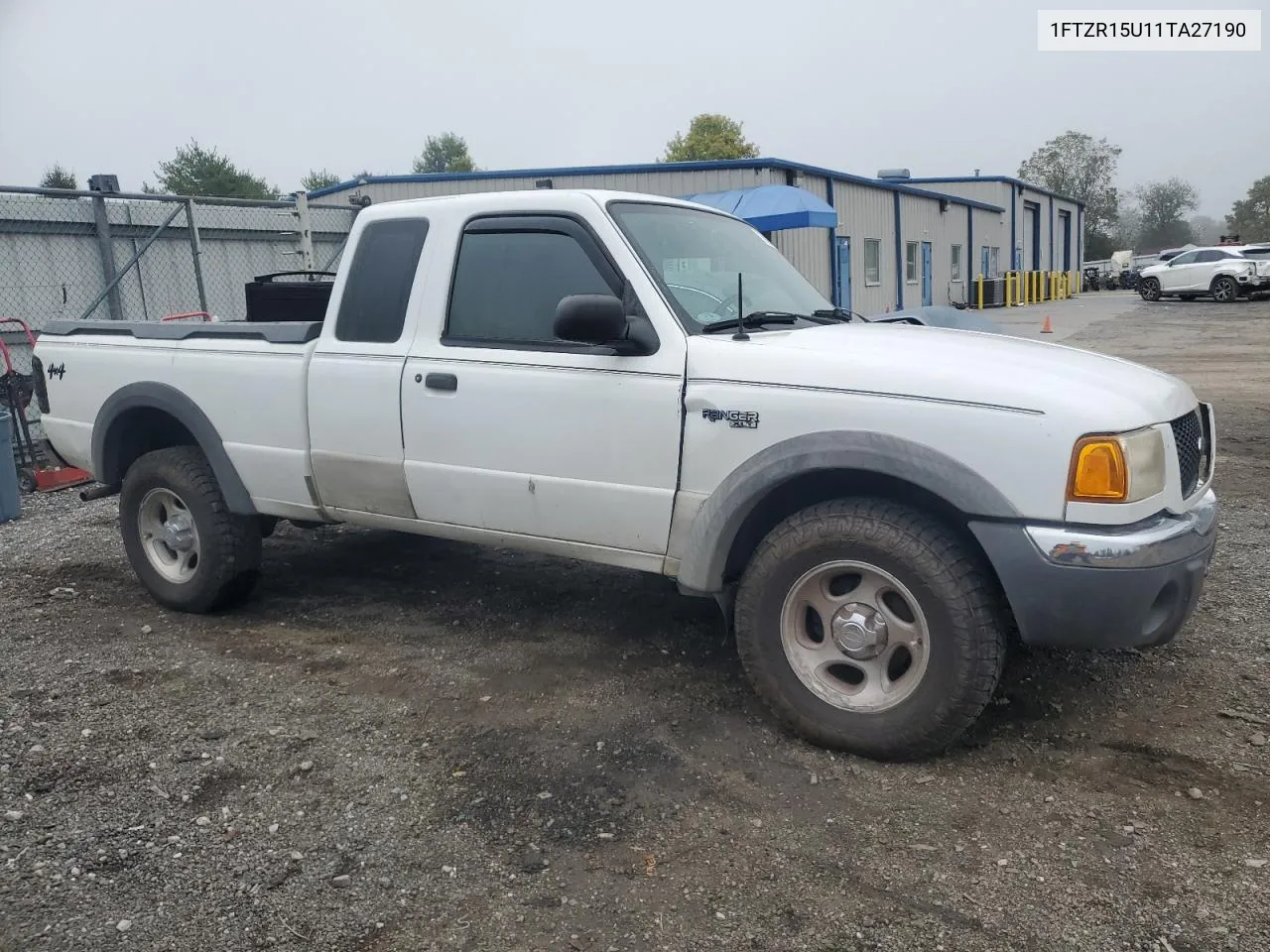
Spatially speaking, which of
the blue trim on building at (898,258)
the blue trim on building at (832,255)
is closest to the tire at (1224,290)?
the blue trim on building at (898,258)

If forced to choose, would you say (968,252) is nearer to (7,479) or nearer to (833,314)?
(7,479)

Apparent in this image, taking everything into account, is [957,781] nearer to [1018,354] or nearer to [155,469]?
[1018,354]

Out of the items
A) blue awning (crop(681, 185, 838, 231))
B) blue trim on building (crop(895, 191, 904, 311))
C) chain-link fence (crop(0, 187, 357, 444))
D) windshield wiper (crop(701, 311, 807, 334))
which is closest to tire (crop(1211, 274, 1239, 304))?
blue trim on building (crop(895, 191, 904, 311))

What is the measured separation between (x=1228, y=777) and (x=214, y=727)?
360 cm

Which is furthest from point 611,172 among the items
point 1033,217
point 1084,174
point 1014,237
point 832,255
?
point 1084,174

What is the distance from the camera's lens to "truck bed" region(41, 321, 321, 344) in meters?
4.67

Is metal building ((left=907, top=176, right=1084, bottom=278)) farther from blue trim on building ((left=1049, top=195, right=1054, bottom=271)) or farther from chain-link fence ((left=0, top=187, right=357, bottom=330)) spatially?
chain-link fence ((left=0, top=187, right=357, bottom=330))

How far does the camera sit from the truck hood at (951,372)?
3162 millimetres

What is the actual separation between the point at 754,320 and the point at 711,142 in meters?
64.7

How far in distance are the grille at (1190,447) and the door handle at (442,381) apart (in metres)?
2.65

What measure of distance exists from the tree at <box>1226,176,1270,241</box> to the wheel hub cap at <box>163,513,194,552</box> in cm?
10682

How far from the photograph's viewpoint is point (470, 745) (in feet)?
12.1

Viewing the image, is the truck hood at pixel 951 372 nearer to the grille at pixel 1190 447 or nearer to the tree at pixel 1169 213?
the grille at pixel 1190 447

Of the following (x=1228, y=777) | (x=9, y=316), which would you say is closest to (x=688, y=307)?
(x=1228, y=777)
